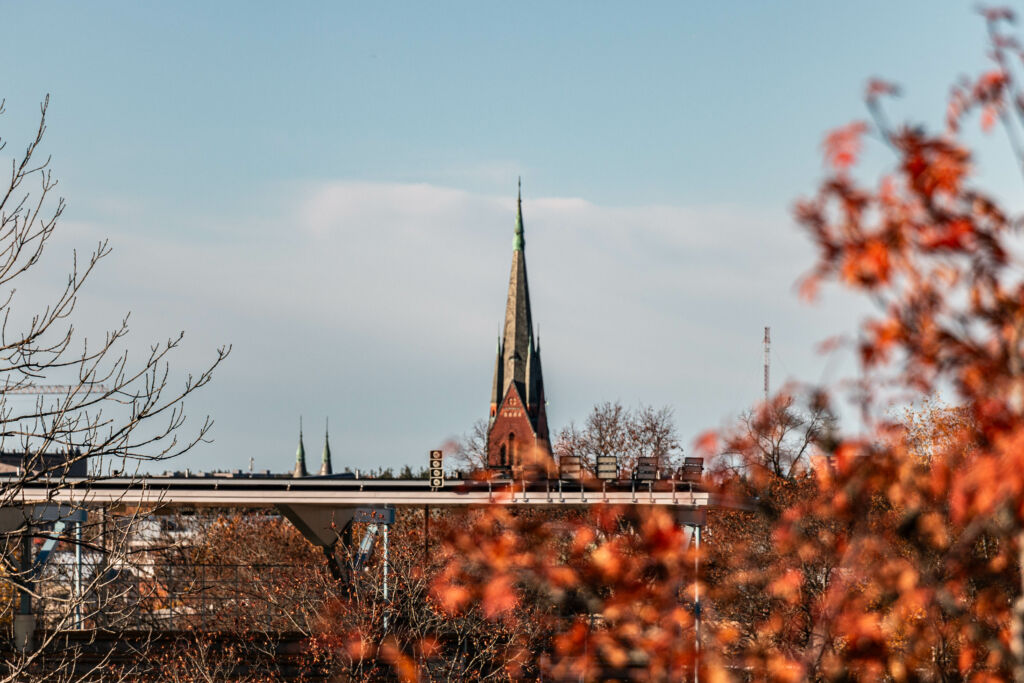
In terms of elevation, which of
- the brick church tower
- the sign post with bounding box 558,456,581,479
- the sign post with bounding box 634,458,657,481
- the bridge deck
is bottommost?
the bridge deck

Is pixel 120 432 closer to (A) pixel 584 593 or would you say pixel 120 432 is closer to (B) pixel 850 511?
(A) pixel 584 593

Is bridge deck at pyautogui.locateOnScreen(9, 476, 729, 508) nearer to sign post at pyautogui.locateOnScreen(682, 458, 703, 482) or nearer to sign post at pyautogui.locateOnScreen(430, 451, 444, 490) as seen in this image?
sign post at pyautogui.locateOnScreen(430, 451, 444, 490)

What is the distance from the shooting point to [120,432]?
12562mm

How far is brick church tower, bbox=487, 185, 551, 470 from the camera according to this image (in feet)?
392

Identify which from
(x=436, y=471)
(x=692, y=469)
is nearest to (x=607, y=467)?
(x=692, y=469)

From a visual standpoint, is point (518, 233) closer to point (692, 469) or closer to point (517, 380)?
point (517, 380)

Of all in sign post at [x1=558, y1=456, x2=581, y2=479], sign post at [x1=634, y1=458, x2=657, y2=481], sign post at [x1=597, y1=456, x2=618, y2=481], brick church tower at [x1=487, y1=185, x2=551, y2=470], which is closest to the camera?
sign post at [x1=558, y1=456, x2=581, y2=479]

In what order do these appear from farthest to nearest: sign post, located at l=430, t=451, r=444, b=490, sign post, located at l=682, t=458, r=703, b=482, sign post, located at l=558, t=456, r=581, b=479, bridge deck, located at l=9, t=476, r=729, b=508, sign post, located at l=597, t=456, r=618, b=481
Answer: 1. sign post, located at l=430, t=451, r=444, b=490
2. sign post, located at l=597, t=456, r=618, b=481
3. bridge deck, located at l=9, t=476, r=729, b=508
4. sign post, located at l=682, t=458, r=703, b=482
5. sign post, located at l=558, t=456, r=581, b=479

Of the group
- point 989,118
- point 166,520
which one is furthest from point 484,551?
point 166,520

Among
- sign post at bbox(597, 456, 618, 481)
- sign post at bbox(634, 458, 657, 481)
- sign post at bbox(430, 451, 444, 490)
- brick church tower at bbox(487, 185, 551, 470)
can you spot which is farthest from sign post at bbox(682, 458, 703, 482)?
brick church tower at bbox(487, 185, 551, 470)

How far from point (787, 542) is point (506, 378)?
118 meters

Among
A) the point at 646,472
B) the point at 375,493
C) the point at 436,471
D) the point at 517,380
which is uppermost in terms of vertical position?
the point at 517,380

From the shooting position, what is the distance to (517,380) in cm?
12362

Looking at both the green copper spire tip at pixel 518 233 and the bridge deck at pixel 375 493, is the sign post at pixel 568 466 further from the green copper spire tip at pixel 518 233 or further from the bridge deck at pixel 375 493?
the green copper spire tip at pixel 518 233
